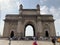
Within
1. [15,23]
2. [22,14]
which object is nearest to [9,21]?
[15,23]

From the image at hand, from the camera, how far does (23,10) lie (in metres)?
41.2

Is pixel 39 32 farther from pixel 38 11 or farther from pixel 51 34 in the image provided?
pixel 38 11

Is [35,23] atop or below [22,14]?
below

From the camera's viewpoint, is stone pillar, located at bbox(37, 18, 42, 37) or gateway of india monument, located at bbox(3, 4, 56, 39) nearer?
stone pillar, located at bbox(37, 18, 42, 37)

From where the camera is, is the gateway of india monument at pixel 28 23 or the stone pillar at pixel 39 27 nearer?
the stone pillar at pixel 39 27

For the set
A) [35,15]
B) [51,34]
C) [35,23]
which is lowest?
[51,34]

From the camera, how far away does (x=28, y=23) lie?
40750 mm

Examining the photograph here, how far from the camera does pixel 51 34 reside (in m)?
38.6

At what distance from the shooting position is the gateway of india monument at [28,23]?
1524 inches

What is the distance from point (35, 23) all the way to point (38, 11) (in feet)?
13.3

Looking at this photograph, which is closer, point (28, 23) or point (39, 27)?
point (39, 27)

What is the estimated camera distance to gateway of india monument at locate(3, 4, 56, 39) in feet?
127

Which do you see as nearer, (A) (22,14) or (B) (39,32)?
(B) (39,32)

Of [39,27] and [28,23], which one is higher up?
[28,23]
